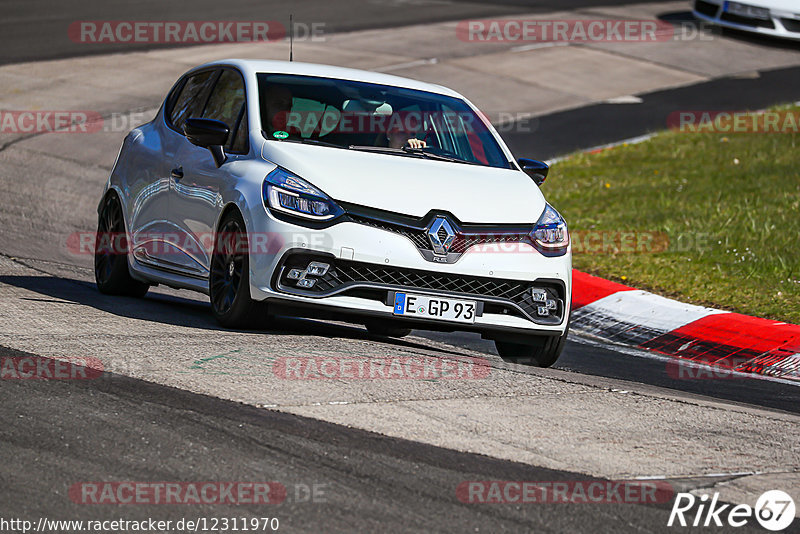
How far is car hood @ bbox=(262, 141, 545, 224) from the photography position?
7078 millimetres

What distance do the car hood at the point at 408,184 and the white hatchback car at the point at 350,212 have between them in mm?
11

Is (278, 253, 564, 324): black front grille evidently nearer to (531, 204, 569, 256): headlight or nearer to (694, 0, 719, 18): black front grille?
(531, 204, 569, 256): headlight

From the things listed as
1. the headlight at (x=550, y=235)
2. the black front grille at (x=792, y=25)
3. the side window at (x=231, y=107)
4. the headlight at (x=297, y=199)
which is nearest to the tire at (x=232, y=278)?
the headlight at (x=297, y=199)

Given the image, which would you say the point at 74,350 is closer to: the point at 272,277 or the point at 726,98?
the point at 272,277

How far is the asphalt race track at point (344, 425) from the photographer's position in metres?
4.53

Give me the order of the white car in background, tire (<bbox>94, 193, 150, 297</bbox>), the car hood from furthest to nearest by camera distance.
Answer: the white car in background → tire (<bbox>94, 193, 150, 297</bbox>) → the car hood

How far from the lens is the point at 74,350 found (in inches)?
250

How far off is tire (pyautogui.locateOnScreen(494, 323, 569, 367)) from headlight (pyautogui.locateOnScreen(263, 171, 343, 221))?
158cm

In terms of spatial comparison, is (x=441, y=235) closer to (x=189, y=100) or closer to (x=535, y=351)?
(x=535, y=351)

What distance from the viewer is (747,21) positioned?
901 inches

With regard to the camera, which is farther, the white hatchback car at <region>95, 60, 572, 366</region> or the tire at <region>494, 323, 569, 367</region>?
the tire at <region>494, 323, 569, 367</region>

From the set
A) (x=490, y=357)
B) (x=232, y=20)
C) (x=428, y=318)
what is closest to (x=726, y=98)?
(x=232, y=20)

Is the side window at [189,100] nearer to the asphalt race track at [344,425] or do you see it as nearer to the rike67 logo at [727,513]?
the asphalt race track at [344,425]

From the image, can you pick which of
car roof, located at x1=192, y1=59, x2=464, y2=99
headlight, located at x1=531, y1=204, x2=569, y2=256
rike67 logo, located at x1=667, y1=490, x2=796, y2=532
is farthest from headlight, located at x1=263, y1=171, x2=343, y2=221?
rike67 logo, located at x1=667, y1=490, x2=796, y2=532
